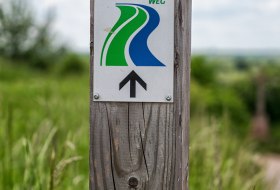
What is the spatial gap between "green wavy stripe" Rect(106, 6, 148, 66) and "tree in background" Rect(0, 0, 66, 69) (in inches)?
654

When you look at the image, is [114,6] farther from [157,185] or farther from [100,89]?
[157,185]

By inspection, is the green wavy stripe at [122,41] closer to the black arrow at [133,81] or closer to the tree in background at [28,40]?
the black arrow at [133,81]

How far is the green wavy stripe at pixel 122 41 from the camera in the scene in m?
1.80

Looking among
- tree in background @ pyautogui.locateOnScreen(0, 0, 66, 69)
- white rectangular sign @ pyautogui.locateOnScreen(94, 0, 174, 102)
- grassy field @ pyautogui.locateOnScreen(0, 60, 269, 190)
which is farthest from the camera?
tree in background @ pyautogui.locateOnScreen(0, 0, 66, 69)

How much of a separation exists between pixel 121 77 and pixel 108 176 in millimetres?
287

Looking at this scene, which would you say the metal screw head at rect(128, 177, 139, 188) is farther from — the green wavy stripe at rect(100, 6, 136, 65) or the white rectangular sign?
the green wavy stripe at rect(100, 6, 136, 65)

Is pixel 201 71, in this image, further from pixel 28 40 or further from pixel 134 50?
pixel 134 50

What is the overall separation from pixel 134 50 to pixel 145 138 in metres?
0.25

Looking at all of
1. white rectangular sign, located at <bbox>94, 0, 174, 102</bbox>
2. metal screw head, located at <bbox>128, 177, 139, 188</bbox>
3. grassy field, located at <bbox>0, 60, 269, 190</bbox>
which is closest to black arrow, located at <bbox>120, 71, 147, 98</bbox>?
white rectangular sign, located at <bbox>94, 0, 174, 102</bbox>

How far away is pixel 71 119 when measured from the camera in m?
6.44

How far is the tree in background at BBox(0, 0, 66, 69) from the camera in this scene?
→ 18969 millimetres

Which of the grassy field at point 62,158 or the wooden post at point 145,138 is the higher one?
the wooden post at point 145,138

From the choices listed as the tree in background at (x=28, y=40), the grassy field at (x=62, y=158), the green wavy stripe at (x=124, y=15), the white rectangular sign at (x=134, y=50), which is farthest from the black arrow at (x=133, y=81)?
the tree in background at (x=28, y=40)

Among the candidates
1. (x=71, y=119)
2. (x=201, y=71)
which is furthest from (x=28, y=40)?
(x=71, y=119)
